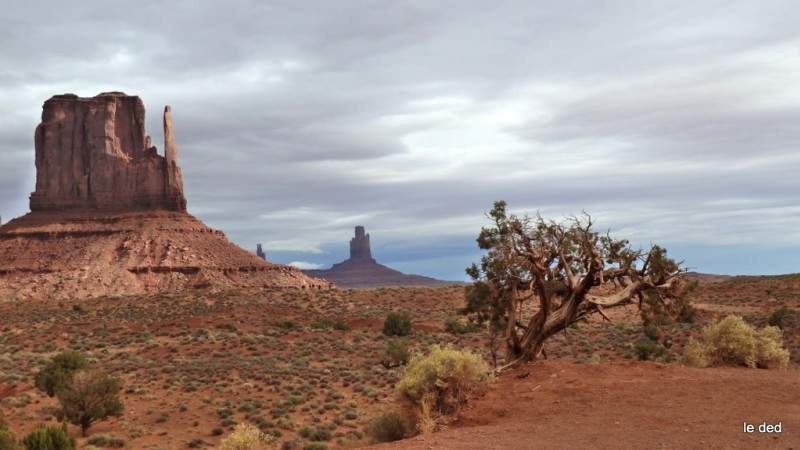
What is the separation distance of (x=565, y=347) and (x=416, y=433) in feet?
83.9

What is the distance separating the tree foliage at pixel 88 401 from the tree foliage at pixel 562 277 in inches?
586

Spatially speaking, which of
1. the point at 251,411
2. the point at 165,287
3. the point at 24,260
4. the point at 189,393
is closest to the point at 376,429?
the point at 251,411

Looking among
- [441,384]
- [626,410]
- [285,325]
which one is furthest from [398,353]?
[626,410]

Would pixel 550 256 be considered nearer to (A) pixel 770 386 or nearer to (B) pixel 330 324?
(A) pixel 770 386

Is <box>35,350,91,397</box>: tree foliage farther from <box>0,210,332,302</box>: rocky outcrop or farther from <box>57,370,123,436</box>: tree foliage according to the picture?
<box>0,210,332,302</box>: rocky outcrop

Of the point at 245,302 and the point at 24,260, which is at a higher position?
the point at 24,260

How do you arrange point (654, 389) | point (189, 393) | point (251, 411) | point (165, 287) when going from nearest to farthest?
point (654, 389) < point (251, 411) < point (189, 393) < point (165, 287)

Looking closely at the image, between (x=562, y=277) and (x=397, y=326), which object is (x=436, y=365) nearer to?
(x=562, y=277)

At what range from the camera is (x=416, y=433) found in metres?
14.5

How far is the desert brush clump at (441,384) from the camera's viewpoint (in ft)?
48.8

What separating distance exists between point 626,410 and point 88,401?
1918cm

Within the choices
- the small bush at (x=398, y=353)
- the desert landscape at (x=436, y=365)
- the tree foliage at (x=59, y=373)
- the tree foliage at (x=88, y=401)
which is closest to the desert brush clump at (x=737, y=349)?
the desert landscape at (x=436, y=365)

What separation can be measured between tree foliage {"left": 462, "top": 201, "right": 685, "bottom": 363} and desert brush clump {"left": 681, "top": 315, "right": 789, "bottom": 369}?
4.90ft

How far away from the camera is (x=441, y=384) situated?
14.8 metres
